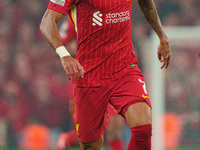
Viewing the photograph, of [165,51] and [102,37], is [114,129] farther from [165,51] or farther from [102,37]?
[102,37]

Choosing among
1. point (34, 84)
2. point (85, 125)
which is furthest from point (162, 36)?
point (34, 84)

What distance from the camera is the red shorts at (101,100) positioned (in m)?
3.26

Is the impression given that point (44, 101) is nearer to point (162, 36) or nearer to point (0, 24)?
point (0, 24)

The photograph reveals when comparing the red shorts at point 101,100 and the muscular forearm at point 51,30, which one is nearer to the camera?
the muscular forearm at point 51,30

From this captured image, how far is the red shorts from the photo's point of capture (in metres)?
3.26

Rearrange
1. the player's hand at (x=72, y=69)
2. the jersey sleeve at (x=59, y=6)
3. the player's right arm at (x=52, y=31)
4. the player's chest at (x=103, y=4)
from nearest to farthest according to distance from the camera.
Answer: the player's hand at (x=72, y=69), the player's right arm at (x=52, y=31), the jersey sleeve at (x=59, y=6), the player's chest at (x=103, y=4)

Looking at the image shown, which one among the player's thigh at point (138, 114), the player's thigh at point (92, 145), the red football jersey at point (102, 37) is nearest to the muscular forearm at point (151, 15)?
the red football jersey at point (102, 37)

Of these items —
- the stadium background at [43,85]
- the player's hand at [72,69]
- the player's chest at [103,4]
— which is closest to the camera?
the player's hand at [72,69]

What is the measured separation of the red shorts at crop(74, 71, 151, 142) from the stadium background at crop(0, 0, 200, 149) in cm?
374

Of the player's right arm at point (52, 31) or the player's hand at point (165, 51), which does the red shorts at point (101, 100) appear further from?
the player's right arm at point (52, 31)

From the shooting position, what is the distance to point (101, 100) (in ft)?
11.3

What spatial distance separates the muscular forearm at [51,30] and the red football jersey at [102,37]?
0.25 metres

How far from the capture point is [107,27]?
3369 mm

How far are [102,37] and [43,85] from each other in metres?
5.11
